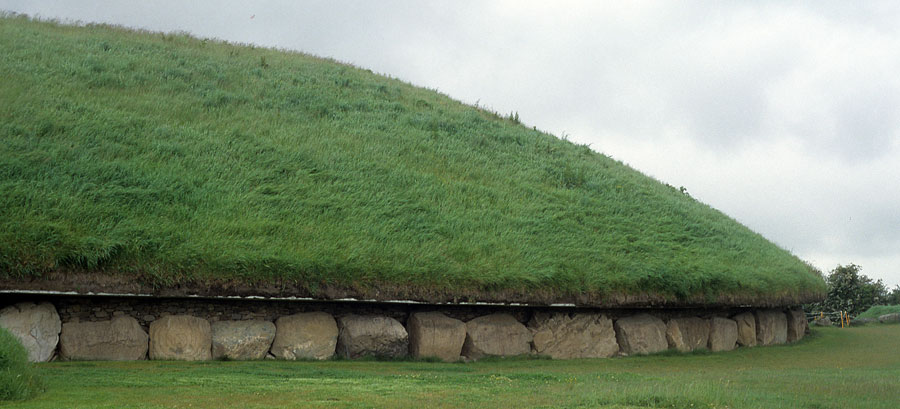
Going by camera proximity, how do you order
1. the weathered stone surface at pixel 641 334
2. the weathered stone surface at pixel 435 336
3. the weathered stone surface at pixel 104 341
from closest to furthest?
1. the weathered stone surface at pixel 104 341
2. the weathered stone surface at pixel 435 336
3. the weathered stone surface at pixel 641 334

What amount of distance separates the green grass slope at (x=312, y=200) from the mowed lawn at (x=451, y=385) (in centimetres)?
123

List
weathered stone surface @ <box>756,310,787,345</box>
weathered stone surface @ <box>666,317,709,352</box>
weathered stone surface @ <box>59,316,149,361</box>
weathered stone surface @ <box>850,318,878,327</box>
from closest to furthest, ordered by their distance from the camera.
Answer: weathered stone surface @ <box>59,316,149,361</box> → weathered stone surface @ <box>666,317,709,352</box> → weathered stone surface @ <box>756,310,787,345</box> → weathered stone surface @ <box>850,318,878,327</box>

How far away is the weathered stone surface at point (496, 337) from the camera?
13.3 meters

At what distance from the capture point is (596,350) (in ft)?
47.5

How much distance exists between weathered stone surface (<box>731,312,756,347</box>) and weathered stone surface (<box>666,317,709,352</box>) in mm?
1356

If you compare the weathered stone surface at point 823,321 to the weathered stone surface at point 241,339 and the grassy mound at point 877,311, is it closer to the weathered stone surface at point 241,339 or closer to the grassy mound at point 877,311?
the grassy mound at point 877,311

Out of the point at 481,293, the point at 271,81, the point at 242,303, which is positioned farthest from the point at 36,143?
the point at 271,81

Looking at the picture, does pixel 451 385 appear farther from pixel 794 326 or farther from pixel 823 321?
pixel 823 321

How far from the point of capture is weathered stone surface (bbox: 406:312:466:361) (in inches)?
505

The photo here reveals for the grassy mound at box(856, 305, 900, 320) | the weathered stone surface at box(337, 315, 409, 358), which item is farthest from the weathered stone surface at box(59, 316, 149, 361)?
the grassy mound at box(856, 305, 900, 320)

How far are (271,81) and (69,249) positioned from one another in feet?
44.3

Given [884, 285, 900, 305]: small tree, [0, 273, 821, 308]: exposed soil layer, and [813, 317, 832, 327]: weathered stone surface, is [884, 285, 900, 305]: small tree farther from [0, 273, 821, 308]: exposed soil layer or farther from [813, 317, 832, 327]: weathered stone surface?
[0, 273, 821, 308]: exposed soil layer

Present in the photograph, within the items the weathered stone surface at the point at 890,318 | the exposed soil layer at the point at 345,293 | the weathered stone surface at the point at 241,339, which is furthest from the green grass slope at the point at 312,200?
the weathered stone surface at the point at 890,318

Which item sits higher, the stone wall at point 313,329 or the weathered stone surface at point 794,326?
the weathered stone surface at point 794,326
